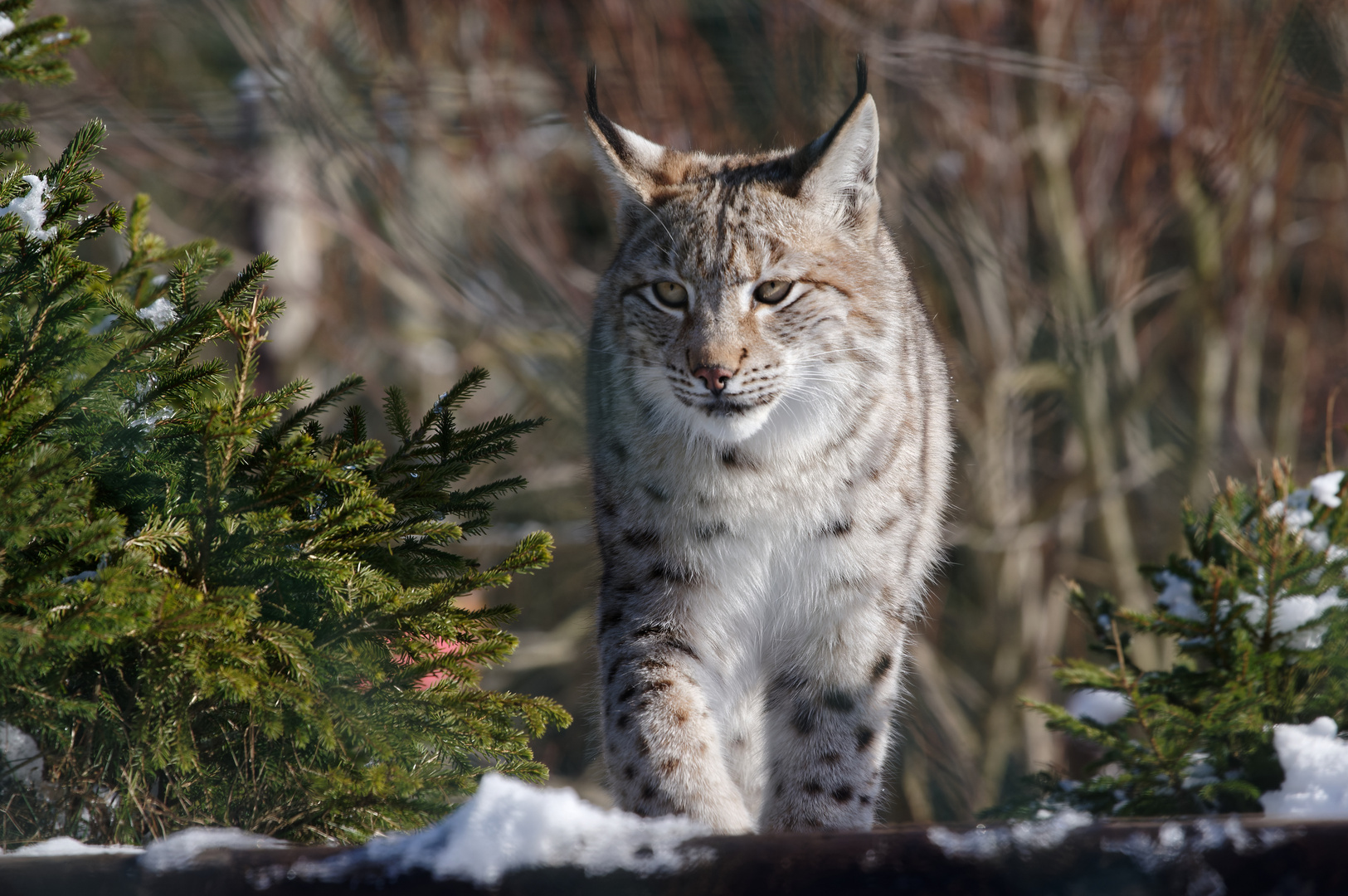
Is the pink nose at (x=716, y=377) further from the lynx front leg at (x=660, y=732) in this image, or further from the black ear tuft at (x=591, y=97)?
the black ear tuft at (x=591, y=97)

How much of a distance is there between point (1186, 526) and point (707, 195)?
1522mm

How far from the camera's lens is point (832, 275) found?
287 cm

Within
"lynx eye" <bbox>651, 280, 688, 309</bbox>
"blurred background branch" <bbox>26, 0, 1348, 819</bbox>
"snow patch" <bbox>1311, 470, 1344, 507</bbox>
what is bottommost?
"snow patch" <bbox>1311, 470, 1344, 507</bbox>

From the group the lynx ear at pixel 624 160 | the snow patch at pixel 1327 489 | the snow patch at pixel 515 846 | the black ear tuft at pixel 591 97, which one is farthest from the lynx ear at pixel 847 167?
the snow patch at pixel 515 846

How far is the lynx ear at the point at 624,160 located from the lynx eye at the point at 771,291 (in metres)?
0.46

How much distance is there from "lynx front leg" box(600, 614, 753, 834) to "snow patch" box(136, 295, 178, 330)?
1.24 m

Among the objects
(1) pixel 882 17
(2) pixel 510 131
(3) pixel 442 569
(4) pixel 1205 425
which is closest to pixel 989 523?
(4) pixel 1205 425

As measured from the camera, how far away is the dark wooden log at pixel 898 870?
1.33 metres

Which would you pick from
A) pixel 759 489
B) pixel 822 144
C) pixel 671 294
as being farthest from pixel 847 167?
pixel 759 489

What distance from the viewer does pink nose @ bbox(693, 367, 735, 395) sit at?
2.57m

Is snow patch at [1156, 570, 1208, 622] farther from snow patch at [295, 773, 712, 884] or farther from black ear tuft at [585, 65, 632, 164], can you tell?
black ear tuft at [585, 65, 632, 164]

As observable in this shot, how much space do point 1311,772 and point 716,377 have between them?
1.49m

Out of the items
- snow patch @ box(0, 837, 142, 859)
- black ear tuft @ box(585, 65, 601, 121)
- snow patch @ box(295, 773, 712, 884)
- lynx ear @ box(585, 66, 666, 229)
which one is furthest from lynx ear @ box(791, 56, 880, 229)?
snow patch @ box(0, 837, 142, 859)

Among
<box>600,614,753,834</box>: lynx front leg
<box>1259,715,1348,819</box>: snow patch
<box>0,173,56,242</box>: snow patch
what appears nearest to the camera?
<box>0,173,56,242</box>: snow patch
